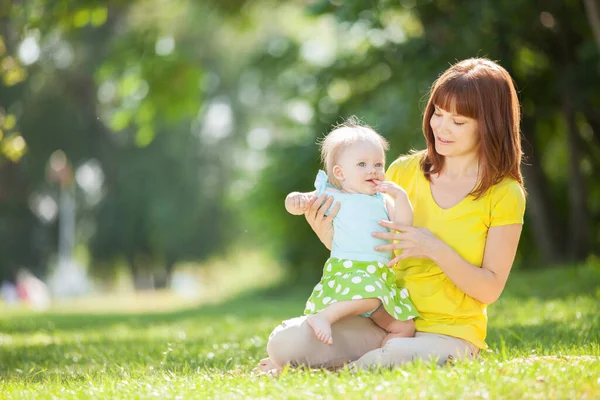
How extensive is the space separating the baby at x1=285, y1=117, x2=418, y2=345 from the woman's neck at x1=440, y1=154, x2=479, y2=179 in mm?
363

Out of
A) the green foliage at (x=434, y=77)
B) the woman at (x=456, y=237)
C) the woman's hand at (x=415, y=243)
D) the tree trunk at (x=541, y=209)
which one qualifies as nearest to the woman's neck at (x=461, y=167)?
the woman at (x=456, y=237)

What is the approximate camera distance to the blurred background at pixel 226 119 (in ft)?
37.7

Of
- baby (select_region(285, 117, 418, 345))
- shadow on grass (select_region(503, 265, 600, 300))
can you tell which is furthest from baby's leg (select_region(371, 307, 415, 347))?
shadow on grass (select_region(503, 265, 600, 300))

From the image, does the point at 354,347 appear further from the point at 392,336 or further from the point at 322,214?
the point at 322,214

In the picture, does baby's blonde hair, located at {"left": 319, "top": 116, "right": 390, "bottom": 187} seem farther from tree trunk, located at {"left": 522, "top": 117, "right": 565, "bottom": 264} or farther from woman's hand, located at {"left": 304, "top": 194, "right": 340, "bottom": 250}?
tree trunk, located at {"left": 522, "top": 117, "right": 565, "bottom": 264}

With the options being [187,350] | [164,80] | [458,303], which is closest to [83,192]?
[164,80]

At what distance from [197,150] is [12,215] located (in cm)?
728

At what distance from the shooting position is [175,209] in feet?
106

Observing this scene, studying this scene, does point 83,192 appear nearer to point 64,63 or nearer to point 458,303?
point 64,63

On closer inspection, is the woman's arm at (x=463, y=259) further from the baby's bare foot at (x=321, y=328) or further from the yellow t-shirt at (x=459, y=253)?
the baby's bare foot at (x=321, y=328)

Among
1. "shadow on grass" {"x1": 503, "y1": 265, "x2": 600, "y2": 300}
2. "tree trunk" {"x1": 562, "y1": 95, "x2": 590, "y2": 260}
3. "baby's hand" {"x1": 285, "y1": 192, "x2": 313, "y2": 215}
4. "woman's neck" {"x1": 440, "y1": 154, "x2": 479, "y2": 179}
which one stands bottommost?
"shadow on grass" {"x1": 503, "y1": 265, "x2": 600, "y2": 300}

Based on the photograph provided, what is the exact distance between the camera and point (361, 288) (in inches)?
165

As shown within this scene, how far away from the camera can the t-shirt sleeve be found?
4380 mm

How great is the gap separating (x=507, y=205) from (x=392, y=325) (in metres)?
0.85
